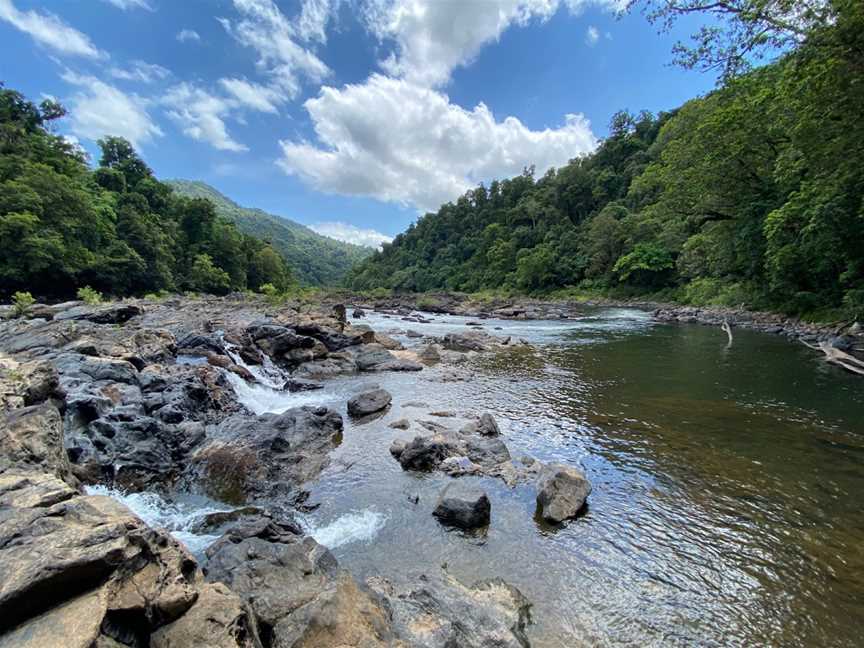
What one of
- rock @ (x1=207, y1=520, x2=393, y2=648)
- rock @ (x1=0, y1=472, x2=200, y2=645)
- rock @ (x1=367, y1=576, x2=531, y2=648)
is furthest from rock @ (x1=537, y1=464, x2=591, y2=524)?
rock @ (x1=0, y1=472, x2=200, y2=645)

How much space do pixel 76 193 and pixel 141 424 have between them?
1952 inches

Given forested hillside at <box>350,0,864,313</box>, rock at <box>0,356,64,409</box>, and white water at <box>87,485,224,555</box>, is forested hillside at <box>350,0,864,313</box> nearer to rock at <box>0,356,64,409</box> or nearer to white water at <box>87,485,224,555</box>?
white water at <box>87,485,224,555</box>

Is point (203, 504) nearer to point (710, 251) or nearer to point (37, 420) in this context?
point (37, 420)

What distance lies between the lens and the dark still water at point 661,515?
17.4ft

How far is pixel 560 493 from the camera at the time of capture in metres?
7.74

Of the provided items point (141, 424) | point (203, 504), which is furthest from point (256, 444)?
point (141, 424)

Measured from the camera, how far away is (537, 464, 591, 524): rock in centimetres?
743

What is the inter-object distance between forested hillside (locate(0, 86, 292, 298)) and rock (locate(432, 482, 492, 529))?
4707 cm

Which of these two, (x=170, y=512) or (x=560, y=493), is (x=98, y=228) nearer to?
(x=170, y=512)

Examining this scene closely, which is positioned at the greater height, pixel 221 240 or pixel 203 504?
pixel 221 240

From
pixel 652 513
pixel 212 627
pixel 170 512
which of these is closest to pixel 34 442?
pixel 170 512

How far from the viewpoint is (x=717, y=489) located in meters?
8.16

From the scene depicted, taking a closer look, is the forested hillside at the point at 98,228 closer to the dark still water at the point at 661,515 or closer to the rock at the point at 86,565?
the dark still water at the point at 661,515

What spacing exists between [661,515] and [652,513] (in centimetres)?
14
